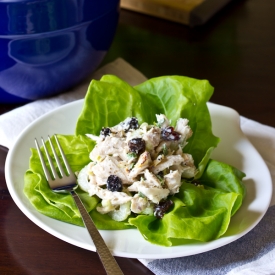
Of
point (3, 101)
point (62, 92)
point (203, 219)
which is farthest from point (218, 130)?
point (3, 101)

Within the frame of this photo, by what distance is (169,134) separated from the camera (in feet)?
3.90

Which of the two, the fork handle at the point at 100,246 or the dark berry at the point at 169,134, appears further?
the dark berry at the point at 169,134

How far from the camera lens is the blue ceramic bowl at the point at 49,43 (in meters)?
1.40

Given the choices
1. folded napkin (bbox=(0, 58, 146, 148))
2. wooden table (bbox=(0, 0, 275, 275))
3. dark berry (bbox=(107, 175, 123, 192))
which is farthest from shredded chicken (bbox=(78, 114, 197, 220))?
→ folded napkin (bbox=(0, 58, 146, 148))

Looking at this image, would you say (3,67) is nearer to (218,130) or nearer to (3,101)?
(3,101)

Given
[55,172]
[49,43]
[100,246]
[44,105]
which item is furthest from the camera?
[44,105]

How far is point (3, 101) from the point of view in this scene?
1634mm

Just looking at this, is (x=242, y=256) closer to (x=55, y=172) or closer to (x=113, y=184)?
(x=113, y=184)

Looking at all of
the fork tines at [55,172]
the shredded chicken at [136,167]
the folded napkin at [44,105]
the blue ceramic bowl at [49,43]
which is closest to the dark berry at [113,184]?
the shredded chicken at [136,167]

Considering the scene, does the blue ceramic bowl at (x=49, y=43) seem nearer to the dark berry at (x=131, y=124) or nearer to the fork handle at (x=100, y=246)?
the dark berry at (x=131, y=124)

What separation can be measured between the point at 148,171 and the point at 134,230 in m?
0.13

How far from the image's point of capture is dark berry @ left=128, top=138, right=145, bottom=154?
1.15 meters

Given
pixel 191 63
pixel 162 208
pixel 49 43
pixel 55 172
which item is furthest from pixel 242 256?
pixel 191 63

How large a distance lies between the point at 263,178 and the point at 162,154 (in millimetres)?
247
